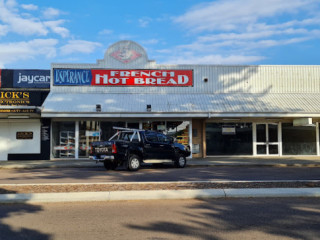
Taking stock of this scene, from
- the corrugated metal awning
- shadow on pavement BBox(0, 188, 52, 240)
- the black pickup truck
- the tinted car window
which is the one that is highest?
the corrugated metal awning

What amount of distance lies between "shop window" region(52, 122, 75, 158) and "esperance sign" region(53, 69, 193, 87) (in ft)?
10.1

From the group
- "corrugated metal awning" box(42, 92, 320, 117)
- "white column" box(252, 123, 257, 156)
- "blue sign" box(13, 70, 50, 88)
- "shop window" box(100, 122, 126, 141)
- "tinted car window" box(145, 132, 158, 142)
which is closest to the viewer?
"tinted car window" box(145, 132, 158, 142)

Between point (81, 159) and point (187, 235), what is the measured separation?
53.9 feet

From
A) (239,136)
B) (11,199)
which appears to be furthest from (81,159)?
(11,199)

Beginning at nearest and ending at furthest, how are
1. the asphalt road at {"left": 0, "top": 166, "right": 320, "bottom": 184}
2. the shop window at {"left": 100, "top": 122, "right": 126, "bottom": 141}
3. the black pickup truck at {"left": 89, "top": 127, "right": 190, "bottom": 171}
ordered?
the asphalt road at {"left": 0, "top": 166, "right": 320, "bottom": 184} → the black pickup truck at {"left": 89, "top": 127, "right": 190, "bottom": 171} → the shop window at {"left": 100, "top": 122, "right": 126, "bottom": 141}

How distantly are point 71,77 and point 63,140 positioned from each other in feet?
14.1

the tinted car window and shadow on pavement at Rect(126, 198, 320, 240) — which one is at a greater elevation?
the tinted car window

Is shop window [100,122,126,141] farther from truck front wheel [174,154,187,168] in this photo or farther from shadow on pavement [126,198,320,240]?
shadow on pavement [126,198,320,240]

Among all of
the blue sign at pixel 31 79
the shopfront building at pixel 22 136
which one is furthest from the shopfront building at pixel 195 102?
the blue sign at pixel 31 79

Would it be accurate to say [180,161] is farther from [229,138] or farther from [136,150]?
[229,138]

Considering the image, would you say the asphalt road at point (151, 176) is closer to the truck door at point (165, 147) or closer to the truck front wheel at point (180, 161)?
the truck door at point (165, 147)

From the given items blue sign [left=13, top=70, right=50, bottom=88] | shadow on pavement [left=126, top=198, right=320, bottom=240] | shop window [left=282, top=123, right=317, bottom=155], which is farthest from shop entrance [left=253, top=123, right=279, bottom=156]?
blue sign [left=13, top=70, right=50, bottom=88]

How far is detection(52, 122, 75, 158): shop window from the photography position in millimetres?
21438

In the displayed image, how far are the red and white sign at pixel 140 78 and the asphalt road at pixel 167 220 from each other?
15064 millimetres
